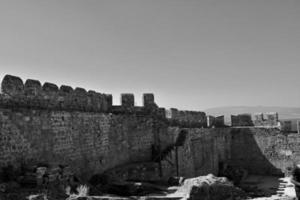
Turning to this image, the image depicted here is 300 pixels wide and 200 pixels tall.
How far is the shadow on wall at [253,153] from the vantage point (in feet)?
72.9

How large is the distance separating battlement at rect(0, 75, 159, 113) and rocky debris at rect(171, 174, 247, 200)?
4244mm

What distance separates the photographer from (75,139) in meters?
12.4

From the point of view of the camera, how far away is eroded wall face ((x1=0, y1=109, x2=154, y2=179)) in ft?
32.3

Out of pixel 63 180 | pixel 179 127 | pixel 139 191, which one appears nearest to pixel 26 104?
pixel 63 180

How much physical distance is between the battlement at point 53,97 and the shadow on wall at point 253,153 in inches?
368

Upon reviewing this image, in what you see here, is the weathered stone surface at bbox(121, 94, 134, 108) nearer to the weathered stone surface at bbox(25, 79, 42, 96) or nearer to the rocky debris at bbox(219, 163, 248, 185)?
the weathered stone surface at bbox(25, 79, 42, 96)

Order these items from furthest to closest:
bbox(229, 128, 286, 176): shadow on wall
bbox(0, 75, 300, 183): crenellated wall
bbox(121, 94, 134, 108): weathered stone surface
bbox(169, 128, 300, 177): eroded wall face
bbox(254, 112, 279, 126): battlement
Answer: bbox(254, 112, 279, 126): battlement < bbox(229, 128, 286, 176): shadow on wall < bbox(169, 128, 300, 177): eroded wall face < bbox(121, 94, 134, 108): weathered stone surface < bbox(0, 75, 300, 183): crenellated wall

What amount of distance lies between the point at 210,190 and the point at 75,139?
14.4 feet

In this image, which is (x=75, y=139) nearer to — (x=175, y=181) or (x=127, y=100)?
(x=175, y=181)

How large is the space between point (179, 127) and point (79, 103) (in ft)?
22.5

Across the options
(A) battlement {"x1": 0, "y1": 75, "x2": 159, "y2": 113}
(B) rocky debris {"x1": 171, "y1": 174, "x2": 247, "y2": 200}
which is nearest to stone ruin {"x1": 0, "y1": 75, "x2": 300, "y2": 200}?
(A) battlement {"x1": 0, "y1": 75, "x2": 159, "y2": 113}

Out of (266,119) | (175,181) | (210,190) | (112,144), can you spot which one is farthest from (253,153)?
(210,190)

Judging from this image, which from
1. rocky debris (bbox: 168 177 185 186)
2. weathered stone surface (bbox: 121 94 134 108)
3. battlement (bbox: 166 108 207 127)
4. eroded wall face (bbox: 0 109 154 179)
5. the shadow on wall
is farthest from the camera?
the shadow on wall

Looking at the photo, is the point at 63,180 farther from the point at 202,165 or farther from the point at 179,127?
the point at 202,165
